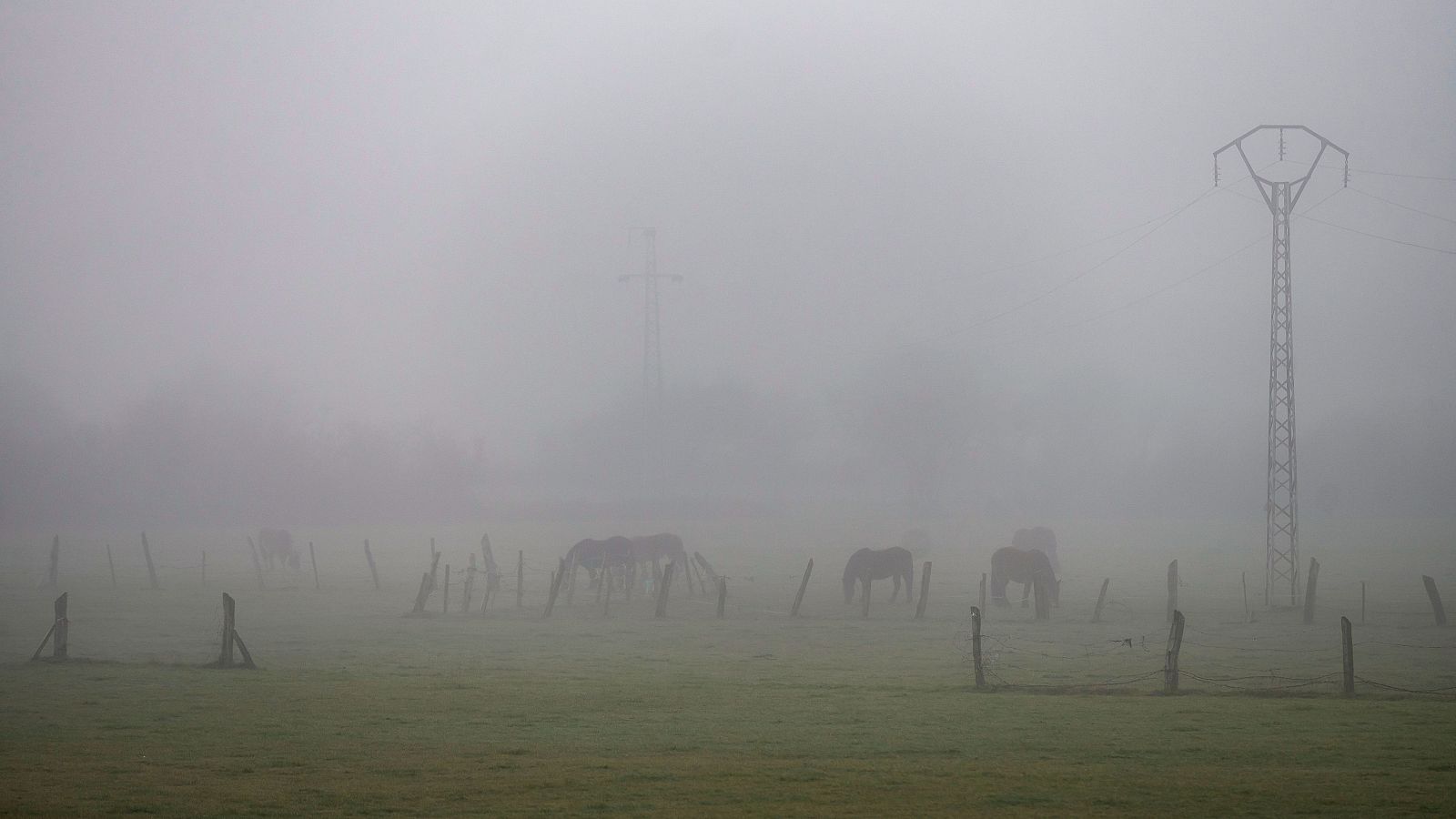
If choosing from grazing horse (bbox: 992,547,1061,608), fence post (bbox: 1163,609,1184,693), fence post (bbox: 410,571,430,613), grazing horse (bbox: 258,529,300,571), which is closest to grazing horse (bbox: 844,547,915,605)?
grazing horse (bbox: 992,547,1061,608)

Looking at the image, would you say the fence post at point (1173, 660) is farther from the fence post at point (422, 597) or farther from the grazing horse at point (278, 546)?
the grazing horse at point (278, 546)

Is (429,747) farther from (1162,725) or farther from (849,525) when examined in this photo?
(849,525)

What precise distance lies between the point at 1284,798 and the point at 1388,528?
13338 cm

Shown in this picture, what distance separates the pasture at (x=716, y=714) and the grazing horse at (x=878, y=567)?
1882 millimetres

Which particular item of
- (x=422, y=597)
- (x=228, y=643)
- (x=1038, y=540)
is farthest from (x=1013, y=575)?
(x=228, y=643)

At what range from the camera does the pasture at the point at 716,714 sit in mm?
14531

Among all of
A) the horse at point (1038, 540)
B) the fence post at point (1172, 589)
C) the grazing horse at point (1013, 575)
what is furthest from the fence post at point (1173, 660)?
the horse at point (1038, 540)

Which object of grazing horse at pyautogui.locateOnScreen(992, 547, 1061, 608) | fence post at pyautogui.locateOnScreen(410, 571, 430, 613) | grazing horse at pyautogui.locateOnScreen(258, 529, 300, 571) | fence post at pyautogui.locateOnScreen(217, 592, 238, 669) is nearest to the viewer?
fence post at pyautogui.locateOnScreen(217, 592, 238, 669)

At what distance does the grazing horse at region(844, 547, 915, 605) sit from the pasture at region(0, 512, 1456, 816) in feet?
6.17

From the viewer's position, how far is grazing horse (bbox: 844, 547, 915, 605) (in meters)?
47.4

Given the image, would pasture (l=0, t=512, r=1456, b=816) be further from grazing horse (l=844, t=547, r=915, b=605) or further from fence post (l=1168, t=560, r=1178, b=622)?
grazing horse (l=844, t=547, r=915, b=605)

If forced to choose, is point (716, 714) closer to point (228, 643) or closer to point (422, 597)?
point (228, 643)

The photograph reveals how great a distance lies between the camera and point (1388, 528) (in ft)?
425

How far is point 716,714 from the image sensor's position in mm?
20578
